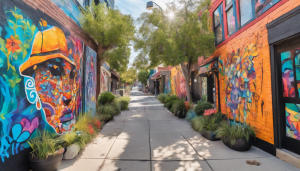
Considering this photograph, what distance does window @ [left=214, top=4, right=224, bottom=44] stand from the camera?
7.01 metres

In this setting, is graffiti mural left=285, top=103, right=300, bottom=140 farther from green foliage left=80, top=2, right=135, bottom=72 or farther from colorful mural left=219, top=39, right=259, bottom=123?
green foliage left=80, top=2, right=135, bottom=72

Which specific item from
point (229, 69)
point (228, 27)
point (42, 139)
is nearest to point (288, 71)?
point (229, 69)

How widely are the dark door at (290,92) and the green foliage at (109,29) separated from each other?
6134 mm

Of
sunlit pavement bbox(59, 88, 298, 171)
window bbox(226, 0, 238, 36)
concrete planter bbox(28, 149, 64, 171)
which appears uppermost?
window bbox(226, 0, 238, 36)

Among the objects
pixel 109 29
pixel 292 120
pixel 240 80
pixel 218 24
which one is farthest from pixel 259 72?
pixel 109 29

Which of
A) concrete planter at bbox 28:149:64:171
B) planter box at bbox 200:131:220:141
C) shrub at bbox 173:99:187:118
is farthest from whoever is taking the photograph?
shrub at bbox 173:99:187:118

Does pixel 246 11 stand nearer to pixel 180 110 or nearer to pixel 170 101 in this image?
pixel 180 110

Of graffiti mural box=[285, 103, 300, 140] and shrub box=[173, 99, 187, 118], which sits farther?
shrub box=[173, 99, 187, 118]

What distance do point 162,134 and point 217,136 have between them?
187 cm

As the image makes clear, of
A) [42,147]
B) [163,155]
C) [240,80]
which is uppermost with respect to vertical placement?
[240,80]

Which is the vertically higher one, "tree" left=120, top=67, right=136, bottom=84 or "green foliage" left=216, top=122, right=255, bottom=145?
"tree" left=120, top=67, right=136, bottom=84

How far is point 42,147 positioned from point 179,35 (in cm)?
669

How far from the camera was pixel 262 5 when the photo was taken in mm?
4348

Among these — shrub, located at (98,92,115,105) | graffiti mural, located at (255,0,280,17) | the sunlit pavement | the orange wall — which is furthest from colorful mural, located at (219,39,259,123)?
shrub, located at (98,92,115,105)
